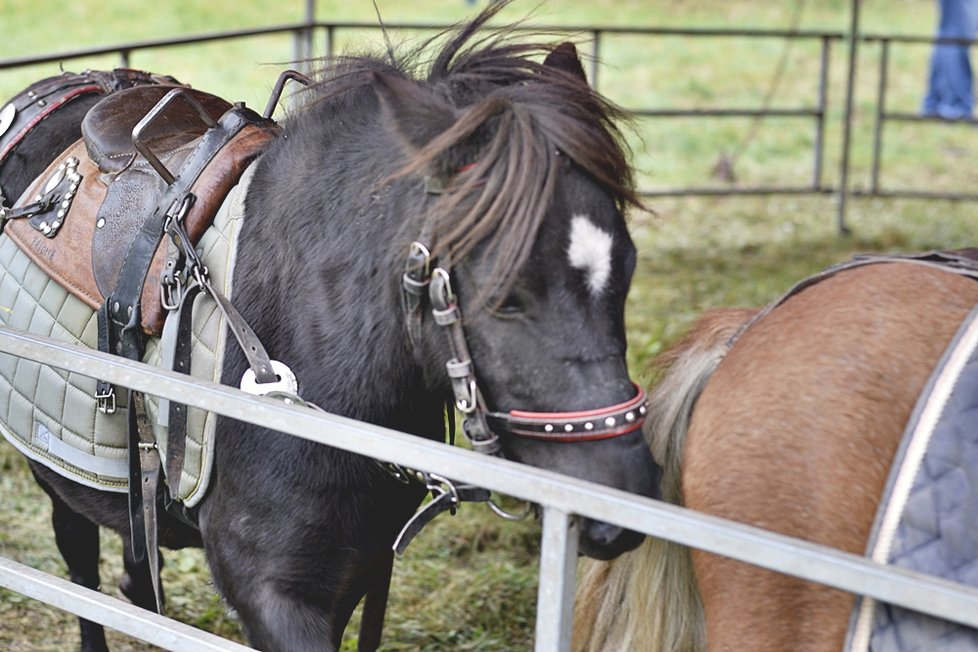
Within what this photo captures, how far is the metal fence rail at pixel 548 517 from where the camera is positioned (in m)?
1.16

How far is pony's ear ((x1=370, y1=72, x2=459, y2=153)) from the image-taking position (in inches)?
65.9

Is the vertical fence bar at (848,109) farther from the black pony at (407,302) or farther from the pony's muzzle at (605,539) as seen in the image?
the pony's muzzle at (605,539)

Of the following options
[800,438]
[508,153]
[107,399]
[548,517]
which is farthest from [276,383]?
[800,438]

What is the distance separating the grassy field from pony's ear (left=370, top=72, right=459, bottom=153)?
1.14ft

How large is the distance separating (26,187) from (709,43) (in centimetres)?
1094

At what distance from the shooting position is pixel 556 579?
1.40m

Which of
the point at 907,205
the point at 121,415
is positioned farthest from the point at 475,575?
the point at 907,205

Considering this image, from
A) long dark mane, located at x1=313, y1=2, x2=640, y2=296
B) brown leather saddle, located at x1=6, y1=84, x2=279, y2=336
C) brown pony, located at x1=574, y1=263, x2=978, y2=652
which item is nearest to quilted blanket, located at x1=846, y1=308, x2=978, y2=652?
brown pony, located at x1=574, y1=263, x2=978, y2=652

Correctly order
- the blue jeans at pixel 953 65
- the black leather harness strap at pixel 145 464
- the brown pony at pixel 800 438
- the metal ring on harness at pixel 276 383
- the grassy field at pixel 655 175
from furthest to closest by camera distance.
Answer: the blue jeans at pixel 953 65
the grassy field at pixel 655 175
the black leather harness strap at pixel 145 464
the metal ring on harness at pixel 276 383
the brown pony at pixel 800 438

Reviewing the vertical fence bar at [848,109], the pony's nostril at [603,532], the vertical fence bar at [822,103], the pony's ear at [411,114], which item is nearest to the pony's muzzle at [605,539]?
the pony's nostril at [603,532]

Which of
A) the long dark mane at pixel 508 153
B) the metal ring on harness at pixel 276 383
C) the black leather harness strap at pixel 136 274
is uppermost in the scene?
the long dark mane at pixel 508 153

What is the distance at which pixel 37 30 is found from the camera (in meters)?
11.7

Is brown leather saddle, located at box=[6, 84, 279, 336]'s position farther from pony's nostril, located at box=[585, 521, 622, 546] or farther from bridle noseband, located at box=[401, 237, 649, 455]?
pony's nostril, located at box=[585, 521, 622, 546]

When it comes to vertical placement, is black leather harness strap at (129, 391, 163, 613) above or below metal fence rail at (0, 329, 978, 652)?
below
